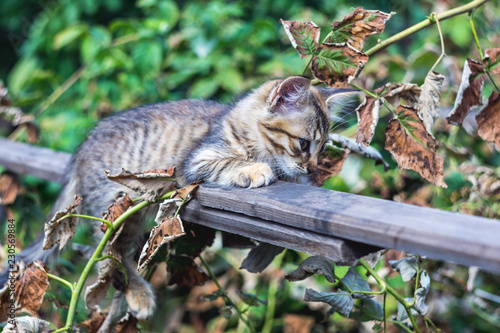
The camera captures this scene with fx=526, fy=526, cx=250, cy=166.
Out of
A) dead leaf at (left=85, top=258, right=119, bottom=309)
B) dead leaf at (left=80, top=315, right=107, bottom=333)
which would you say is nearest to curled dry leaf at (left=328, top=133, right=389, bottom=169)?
dead leaf at (left=85, top=258, right=119, bottom=309)

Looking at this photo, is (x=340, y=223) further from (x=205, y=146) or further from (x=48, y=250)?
(x=48, y=250)

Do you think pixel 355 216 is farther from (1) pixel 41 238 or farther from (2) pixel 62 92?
(2) pixel 62 92

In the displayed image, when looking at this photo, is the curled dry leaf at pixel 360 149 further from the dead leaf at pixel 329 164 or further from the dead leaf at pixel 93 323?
the dead leaf at pixel 93 323

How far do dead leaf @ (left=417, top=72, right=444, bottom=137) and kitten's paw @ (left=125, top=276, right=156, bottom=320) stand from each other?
1025 millimetres

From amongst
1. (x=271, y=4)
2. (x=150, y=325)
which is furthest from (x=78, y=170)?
(x=271, y=4)

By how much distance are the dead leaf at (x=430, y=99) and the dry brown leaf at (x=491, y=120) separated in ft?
0.36

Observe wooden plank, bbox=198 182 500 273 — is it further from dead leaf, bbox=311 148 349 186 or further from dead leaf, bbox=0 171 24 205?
dead leaf, bbox=0 171 24 205

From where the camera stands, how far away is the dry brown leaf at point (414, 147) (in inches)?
52.2

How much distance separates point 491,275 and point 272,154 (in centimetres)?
152

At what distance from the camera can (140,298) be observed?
1803mm

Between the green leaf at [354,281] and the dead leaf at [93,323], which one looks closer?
the green leaf at [354,281]

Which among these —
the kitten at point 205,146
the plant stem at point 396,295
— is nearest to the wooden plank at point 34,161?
the kitten at point 205,146

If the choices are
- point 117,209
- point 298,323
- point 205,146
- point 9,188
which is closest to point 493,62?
point 205,146

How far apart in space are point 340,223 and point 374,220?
0.23 ft
